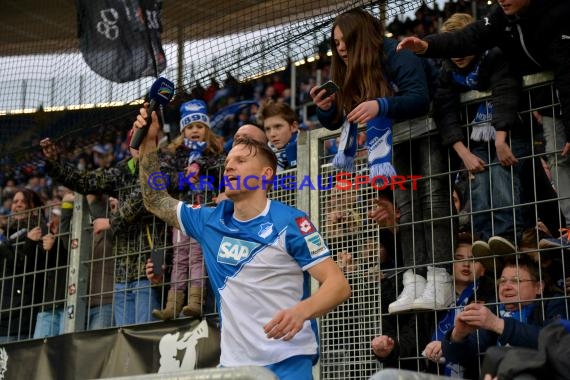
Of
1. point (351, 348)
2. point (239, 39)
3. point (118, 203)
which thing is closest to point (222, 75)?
point (239, 39)

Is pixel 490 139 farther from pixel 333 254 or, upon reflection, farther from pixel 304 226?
pixel 304 226

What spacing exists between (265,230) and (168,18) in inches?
131

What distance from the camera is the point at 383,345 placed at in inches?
220

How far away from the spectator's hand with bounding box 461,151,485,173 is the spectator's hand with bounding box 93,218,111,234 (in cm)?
299

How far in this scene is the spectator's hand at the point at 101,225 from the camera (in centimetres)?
736

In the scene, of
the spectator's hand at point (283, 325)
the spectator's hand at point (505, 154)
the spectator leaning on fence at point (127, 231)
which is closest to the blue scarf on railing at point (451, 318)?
the spectator's hand at point (505, 154)

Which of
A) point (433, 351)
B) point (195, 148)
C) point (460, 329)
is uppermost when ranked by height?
point (195, 148)

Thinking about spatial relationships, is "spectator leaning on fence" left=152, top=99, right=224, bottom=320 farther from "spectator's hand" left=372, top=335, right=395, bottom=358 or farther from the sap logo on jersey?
the sap logo on jersey

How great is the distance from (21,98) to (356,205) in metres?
3.95

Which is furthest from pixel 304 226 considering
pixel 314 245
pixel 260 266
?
pixel 260 266

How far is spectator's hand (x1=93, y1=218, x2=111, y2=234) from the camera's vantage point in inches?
290

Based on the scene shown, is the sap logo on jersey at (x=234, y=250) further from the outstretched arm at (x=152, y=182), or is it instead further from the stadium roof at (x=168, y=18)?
the stadium roof at (x=168, y=18)

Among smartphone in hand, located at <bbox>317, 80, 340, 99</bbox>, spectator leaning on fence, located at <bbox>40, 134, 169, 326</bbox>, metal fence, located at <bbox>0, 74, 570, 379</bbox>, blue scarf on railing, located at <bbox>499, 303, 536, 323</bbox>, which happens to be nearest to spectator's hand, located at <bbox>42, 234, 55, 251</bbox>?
metal fence, located at <bbox>0, 74, 570, 379</bbox>

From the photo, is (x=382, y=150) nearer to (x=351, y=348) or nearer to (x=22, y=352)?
(x=351, y=348)
